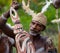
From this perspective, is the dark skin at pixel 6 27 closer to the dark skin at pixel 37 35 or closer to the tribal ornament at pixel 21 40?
the tribal ornament at pixel 21 40

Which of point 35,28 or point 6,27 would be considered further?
point 6,27

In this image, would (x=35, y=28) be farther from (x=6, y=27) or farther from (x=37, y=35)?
(x=6, y=27)

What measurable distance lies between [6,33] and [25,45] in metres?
0.48

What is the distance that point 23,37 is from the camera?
4230 mm

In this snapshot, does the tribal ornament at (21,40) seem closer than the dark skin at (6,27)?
Yes

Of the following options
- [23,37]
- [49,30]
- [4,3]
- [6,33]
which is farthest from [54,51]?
[4,3]

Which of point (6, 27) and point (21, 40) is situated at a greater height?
point (6, 27)

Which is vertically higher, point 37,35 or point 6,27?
point 6,27

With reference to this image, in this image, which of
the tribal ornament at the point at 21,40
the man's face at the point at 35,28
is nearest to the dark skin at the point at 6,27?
the tribal ornament at the point at 21,40

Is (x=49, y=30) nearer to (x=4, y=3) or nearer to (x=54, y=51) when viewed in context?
(x=4, y=3)

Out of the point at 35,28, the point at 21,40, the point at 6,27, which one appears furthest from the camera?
the point at 6,27

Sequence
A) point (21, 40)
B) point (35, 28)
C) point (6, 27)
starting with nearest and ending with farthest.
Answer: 1. point (35, 28)
2. point (21, 40)
3. point (6, 27)

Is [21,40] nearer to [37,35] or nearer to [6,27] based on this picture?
[37,35]

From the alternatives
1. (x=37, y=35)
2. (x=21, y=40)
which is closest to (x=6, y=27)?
(x=21, y=40)
